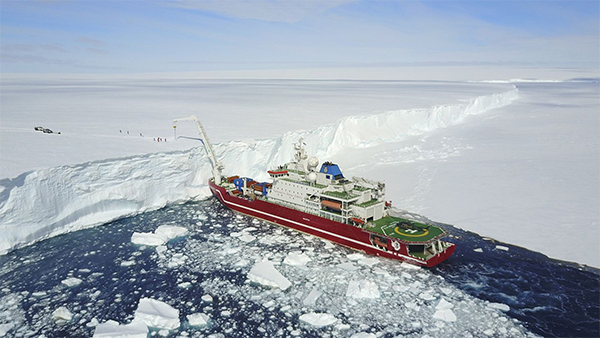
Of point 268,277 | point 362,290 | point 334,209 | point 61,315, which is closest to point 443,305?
point 362,290

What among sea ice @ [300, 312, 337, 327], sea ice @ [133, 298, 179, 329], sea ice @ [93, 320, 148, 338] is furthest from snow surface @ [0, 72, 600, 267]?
sea ice @ [300, 312, 337, 327]

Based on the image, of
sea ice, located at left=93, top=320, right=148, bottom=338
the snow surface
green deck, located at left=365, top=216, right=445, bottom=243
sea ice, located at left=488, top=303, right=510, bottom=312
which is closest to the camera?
sea ice, located at left=93, top=320, right=148, bottom=338

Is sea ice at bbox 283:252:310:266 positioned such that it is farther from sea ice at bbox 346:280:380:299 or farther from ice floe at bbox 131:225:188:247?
ice floe at bbox 131:225:188:247

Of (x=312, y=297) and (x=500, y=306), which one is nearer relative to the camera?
(x=500, y=306)

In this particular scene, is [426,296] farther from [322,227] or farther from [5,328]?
[5,328]

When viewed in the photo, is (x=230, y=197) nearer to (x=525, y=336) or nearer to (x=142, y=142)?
(x=142, y=142)

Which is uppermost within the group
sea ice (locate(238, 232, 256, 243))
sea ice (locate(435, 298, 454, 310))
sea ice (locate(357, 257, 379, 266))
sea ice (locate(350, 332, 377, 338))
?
sea ice (locate(435, 298, 454, 310))

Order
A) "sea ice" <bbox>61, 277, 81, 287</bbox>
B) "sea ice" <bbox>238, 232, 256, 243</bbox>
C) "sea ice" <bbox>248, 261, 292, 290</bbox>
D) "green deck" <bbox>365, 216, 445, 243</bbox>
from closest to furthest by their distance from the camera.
Result: "sea ice" <bbox>61, 277, 81, 287</bbox>, "sea ice" <bbox>248, 261, 292, 290</bbox>, "green deck" <bbox>365, 216, 445, 243</bbox>, "sea ice" <bbox>238, 232, 256, 243</bbox>
